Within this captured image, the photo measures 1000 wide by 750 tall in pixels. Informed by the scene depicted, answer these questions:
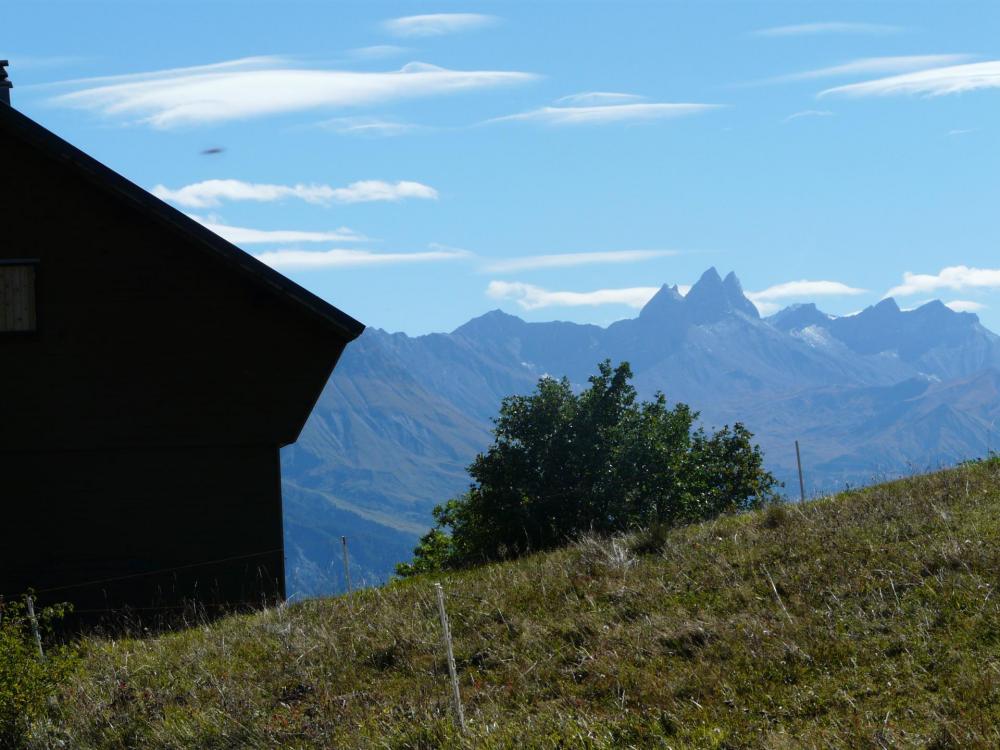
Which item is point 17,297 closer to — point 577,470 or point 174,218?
point 174,218

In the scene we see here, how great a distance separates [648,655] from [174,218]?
13.6m

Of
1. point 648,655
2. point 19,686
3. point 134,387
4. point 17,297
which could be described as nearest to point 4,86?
point 17,297

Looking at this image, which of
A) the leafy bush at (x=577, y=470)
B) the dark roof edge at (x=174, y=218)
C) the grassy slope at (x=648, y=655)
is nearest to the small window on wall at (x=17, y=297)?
the dark roof edge at (x=174, y=218)

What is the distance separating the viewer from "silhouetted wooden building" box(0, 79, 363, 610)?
865 inches

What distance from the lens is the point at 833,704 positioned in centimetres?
1091

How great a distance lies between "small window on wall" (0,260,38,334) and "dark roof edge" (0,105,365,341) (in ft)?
Answer: 7.11

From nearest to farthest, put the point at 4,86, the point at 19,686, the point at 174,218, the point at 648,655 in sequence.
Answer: the point at 648,655 < the point at 19,686 < the point at 174,218 < the point at 4,86

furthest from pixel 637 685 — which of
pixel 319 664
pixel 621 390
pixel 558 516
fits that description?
pixel 621 390

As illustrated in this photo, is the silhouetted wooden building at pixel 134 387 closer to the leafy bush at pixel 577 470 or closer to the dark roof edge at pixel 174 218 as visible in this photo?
the dark roof edge at pixel 174 218

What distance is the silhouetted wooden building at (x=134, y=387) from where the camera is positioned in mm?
21969

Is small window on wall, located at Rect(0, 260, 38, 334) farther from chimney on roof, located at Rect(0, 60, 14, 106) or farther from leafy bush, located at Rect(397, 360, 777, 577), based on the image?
leafy bush, located at Rect(397, 360, 777, 577)

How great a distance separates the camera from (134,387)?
22266 millimetres

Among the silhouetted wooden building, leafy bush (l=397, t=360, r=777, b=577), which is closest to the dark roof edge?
the silhouetted wooden building

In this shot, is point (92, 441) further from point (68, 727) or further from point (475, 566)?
point (68, 727)
